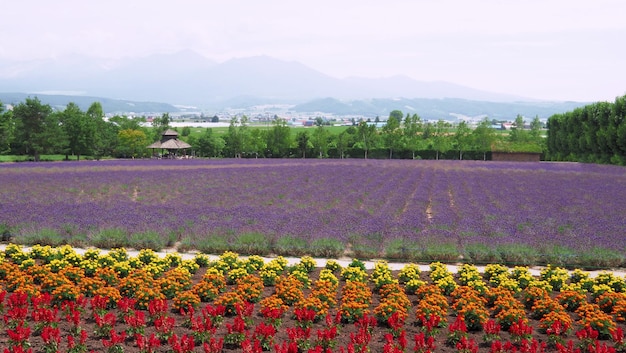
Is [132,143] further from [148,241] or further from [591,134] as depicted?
[148,241]

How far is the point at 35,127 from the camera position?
59531 millimetres

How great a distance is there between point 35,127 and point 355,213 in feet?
169

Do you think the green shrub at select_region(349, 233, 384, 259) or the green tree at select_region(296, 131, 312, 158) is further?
the green tree at select_region(296, 131, 312, 158)

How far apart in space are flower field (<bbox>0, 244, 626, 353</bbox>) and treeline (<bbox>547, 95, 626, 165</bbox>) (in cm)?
4975

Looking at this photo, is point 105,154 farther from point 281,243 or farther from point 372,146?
point 281,243

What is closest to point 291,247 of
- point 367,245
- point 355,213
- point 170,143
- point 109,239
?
point 367,245

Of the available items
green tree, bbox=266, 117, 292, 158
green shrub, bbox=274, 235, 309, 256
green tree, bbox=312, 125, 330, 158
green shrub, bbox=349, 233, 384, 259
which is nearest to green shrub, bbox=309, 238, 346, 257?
green shrub, bbox=274, 235, 309, 256

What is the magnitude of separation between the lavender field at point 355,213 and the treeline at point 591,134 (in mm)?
27104

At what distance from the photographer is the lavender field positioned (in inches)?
566

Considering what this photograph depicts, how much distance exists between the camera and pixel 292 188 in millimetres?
27594

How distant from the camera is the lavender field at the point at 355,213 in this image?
47.2 ft

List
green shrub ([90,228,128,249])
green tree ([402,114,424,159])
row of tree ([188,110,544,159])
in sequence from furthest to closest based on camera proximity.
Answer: green tree ([402,114,424,159]) < row of tree ([188,110,544,159]) < green shrub ([90,228,128,249])

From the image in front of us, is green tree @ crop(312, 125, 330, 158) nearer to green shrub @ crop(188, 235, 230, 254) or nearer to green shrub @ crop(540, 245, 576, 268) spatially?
green shrub @ crop(188, 235, 230, 254)

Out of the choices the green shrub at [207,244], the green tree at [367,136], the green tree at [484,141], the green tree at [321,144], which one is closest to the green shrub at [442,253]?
the green shrub at [207,244]
